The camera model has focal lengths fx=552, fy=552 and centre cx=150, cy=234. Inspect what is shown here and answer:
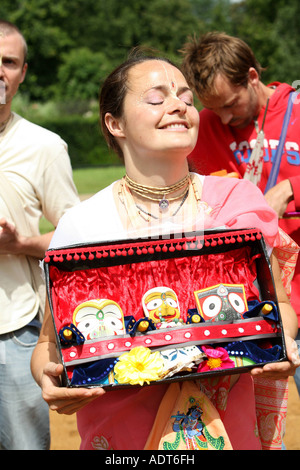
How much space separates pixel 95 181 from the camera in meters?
15.6

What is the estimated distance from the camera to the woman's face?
74.7 inches

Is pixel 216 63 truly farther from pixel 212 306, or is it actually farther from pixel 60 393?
pixel 60 393

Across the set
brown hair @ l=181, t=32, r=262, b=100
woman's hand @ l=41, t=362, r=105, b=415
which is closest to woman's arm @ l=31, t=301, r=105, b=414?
woman's hand @ l=41, t=362, r=105, b=415

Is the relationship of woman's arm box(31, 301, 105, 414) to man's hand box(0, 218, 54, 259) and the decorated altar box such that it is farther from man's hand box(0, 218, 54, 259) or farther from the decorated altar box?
man's hand box(0, 218, 54, 259)

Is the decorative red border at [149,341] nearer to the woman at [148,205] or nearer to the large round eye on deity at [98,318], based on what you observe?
the large round eye on deity at [98,318]

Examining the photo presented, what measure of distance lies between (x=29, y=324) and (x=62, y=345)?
3.72 ft

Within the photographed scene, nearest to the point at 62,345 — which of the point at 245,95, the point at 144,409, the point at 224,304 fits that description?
the point at 144,409

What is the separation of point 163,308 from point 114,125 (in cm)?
79

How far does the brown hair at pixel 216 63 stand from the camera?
305 cm

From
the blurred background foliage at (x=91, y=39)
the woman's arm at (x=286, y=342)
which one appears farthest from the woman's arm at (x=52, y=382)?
the blurred background foliage at (x=91, y=39)

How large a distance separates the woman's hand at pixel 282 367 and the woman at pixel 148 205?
0.04 m

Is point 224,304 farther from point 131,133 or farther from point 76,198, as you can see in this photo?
point 76,198

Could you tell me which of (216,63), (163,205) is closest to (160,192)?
(163,205)

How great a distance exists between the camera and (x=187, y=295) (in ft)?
5.91
